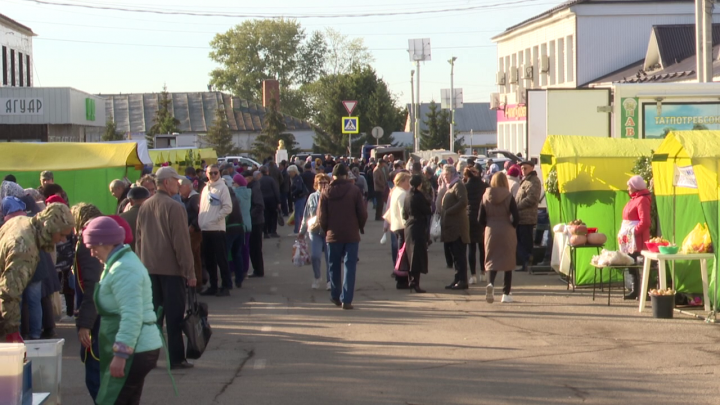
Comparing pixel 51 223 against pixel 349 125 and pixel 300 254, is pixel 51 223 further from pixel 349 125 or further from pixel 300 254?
pixel 349 125

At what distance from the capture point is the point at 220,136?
240 feet

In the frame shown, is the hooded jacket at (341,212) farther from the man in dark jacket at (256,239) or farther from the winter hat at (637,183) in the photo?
the man in dark jacket at (256,239)

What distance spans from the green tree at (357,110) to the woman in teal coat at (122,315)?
216 ft

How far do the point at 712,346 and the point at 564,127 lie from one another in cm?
881

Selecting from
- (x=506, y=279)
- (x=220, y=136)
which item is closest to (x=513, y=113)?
(x=220, y=136)

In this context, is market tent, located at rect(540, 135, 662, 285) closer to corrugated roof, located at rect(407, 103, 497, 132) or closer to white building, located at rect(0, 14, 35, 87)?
white building, located at rect(0, 14, 35, 87)

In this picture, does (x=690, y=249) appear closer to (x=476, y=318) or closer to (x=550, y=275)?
(x=476, y=318)

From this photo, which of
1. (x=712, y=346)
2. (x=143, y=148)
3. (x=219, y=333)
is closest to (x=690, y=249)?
(x=712, y=346)

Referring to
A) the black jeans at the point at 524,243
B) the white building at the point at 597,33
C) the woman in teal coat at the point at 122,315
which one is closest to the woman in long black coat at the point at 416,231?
the black jeans at the point at 524,243

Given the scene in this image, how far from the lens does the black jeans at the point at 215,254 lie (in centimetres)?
1452

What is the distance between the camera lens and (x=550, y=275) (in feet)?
54.4

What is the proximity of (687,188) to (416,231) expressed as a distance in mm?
3871

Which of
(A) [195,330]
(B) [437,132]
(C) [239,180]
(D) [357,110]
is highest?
(D) [357,110]

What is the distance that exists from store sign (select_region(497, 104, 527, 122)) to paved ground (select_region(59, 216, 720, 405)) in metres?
44.0
